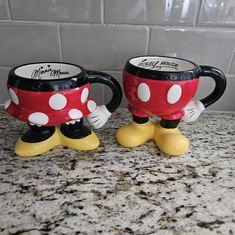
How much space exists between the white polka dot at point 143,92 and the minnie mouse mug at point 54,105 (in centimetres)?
5

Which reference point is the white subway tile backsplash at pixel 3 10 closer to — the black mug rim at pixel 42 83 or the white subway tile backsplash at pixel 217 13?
the black mug rim at pixel 42 83

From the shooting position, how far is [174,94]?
35 cm

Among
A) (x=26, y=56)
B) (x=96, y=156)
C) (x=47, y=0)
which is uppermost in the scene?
(x=47, y=0)

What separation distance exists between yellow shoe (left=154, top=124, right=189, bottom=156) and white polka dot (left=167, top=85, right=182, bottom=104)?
7 cm

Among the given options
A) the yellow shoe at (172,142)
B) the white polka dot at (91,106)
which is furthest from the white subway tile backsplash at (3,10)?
the yellow shoe at (172,142)

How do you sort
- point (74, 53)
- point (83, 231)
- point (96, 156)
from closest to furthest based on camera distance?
point (83, 231)
point (96, 156)
point (74, 53)

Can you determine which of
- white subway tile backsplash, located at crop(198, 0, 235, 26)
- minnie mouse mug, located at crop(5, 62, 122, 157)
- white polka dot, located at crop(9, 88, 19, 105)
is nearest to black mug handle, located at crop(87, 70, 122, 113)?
minnie mouse mug, located at crop(5, 62, 122, 157)

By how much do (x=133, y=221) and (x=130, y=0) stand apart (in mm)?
369

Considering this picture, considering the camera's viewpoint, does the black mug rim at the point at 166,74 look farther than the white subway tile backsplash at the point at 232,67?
No

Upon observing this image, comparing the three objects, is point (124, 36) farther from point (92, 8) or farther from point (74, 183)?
point (74, 183)

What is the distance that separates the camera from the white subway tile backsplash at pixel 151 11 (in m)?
0.45

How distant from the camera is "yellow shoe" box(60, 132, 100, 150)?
40 cm

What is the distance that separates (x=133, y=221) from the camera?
0.93 ft

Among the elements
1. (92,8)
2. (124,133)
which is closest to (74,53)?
(92,8)
